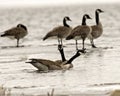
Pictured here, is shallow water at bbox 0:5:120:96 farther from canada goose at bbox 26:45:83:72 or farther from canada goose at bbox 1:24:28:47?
canada goose at bbox 1:24:28:47

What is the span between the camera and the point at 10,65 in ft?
53.6

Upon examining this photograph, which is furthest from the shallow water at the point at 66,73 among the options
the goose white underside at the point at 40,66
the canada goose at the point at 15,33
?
the canada goose at the point at 15,33

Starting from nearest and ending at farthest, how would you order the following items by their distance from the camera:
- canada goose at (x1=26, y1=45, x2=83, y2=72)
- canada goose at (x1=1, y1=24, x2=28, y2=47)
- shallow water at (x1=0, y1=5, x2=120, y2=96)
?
1. shallow water at (x1=0, y1=5, x2=120, y2=96)
2. canada goose at (x1=26, y1=45, x2=83, y2=72)
3. canada goose at (x1=1, y1=24, x2=28, y2=47)

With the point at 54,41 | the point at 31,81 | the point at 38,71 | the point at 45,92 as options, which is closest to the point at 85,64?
the point at 38,71

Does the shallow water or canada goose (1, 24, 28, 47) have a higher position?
canada goose (1, 24, 28, 47)

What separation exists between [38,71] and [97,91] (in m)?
3.69

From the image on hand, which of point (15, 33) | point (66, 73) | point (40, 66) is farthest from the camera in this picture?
point (15, 33)

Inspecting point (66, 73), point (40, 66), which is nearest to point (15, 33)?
point (40, 66)

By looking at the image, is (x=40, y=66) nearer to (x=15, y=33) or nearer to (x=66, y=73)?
(x=66, y=73)

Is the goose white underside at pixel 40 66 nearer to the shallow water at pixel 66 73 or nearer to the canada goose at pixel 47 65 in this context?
the canada goose at pixel 47 65

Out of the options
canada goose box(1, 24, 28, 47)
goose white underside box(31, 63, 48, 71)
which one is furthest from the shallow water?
canada goose box(1, 24, 28, 47)

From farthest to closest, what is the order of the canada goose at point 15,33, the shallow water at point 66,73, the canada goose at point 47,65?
the canada goose at point 15,33, the canada goose at point 47,65, the shallow water at point 66,73

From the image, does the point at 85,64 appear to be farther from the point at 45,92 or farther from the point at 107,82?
the point at 45,92

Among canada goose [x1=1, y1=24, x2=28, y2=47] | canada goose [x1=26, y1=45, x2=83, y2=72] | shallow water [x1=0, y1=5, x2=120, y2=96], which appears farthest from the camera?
canada goose [x1=1, y1=24, x2=28, y2=47]
